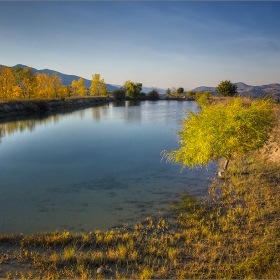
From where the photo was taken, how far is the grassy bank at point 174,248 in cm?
852

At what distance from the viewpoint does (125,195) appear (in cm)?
1673

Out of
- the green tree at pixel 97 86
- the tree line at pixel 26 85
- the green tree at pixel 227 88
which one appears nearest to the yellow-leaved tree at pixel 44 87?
the tree line at pixel 26 85

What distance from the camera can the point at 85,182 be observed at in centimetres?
1906

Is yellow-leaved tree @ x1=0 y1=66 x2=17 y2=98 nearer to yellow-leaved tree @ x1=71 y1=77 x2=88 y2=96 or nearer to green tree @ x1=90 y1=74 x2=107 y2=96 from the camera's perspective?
yellow-leaved tree @ x1=71 y1=77 x2=88 y2=96

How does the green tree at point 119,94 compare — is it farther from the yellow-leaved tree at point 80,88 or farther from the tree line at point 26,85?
the tree line at point 26,85

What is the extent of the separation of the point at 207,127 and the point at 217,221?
722 cm

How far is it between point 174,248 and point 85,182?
10668mm

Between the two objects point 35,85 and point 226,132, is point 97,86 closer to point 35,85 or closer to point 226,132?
point 35,85

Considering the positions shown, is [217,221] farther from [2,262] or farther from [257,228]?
[2,262]

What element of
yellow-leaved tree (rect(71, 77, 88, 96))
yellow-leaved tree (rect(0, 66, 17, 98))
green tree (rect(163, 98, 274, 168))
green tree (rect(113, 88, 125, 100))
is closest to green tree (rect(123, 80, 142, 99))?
green tree (rect(113, 88, 125, 100))

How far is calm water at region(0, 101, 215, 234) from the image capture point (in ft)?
44.9

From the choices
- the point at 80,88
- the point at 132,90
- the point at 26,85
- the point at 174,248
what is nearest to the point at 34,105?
the point at 26,85

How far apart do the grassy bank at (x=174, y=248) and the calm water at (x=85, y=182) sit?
1.62 metres

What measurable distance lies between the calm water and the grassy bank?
1.62 m
